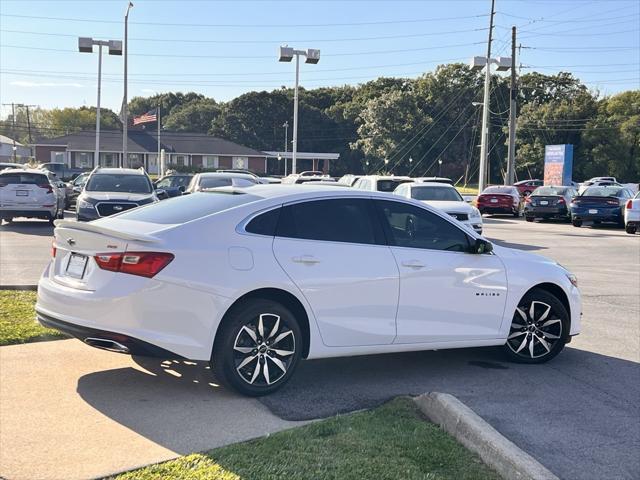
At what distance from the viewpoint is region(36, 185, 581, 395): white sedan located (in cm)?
527

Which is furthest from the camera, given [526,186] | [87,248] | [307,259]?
[526,186]

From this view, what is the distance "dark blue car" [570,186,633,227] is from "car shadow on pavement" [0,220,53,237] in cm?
1818

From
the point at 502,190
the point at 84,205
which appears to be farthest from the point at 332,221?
the point at 502,190

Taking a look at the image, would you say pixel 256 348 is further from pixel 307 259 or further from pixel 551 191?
pixel 551 191

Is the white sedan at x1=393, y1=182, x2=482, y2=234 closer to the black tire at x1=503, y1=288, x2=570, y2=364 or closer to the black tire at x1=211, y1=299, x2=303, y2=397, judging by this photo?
the black tire at x1=503, y1=288, x2=570, y2=364

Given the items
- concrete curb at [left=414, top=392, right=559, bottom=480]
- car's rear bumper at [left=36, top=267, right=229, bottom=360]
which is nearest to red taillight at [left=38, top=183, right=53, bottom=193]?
car's rear bumper at [left=36, top=267, right=229, bottom=360]

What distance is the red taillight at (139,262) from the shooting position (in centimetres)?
524

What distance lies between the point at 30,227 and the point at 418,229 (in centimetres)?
1651

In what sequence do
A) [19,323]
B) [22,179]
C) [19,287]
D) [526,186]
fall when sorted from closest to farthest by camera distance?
[19,323]
[19,287]
[22,179]
[526,186]

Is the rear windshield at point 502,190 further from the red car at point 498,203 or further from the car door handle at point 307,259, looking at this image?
the car door handle at point 307,259

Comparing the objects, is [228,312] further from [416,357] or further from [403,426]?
[416,357]

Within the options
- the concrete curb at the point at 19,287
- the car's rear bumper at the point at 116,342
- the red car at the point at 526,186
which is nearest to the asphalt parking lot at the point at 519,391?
the car's rear bumper at the point at 116,342

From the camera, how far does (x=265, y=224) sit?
579cm

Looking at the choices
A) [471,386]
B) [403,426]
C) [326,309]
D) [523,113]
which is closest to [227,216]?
[326,309]
